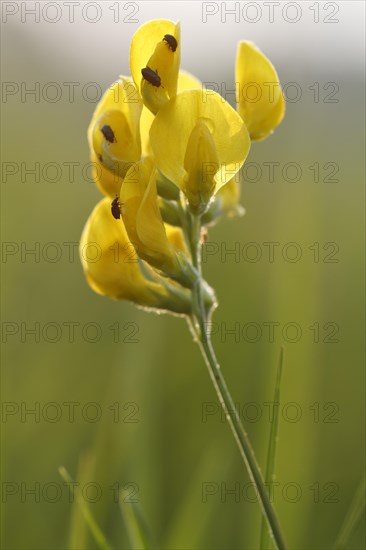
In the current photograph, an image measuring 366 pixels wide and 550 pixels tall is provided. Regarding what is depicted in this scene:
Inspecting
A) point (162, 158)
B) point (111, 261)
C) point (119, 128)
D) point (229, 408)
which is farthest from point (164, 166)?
point (229, 408)

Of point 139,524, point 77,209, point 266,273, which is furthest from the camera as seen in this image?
point 77,209

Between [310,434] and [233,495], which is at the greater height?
[310,434]

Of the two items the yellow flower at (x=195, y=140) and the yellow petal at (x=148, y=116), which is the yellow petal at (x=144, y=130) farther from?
the yellow flower at (x=195, y=140)

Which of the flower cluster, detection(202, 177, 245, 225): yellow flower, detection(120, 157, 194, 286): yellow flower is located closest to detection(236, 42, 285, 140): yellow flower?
the flower cluster

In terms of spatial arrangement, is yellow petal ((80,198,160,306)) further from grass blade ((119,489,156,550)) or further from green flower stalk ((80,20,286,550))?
grass blade ((119,489,156,550))

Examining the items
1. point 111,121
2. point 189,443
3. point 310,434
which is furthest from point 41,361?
point 111,121

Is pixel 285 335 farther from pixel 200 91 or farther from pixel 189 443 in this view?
pixel 200 91

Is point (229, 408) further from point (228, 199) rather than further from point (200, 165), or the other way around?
point (228, 199)
